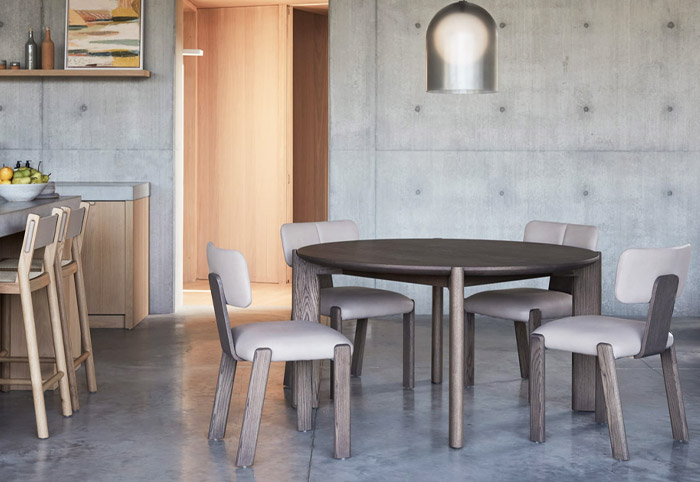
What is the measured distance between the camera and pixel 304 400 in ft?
12.7

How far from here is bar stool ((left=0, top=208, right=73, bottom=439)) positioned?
364cm

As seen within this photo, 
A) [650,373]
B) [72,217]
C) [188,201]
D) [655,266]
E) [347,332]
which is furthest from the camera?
[188,201]

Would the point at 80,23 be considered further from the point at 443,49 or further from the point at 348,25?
the point at 443,49

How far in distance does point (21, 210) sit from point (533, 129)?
4.05m

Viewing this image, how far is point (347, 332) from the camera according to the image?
6.14m

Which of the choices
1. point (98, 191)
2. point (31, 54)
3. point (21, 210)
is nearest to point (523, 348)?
point (21, 210)

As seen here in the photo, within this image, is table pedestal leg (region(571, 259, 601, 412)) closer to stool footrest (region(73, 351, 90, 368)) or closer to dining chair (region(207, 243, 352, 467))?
dining chair (region(207, 243, 352, 467))

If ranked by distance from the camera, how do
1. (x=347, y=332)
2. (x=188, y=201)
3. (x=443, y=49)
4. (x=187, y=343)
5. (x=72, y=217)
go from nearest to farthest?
(x=443, y=49) → (x=72, y=217) → (x=187, y=343) → (x=347, y=332) → (x=188, y=201)

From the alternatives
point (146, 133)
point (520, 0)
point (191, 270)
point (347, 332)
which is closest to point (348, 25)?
point (520, 0)

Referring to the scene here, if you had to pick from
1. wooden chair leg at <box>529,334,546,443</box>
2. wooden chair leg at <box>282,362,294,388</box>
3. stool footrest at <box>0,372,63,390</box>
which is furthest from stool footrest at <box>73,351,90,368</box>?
wooden chair leg at <box>529,334,546,443</box>

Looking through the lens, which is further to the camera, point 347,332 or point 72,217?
point 347,332

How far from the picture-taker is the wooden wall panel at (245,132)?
8359 mm

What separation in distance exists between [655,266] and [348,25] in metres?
3.91

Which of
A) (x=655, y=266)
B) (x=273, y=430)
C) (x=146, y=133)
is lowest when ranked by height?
(x=273, y=430)
